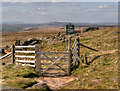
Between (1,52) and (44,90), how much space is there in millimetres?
20029

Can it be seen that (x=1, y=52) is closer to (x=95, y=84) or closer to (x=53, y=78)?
(x=53, y=78)

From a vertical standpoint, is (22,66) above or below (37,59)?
below

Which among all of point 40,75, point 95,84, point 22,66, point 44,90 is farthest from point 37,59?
point 95,84

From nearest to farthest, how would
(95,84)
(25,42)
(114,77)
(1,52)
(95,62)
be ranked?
(95,84) < (114,77) < (95,62) < (1,52) < (25,42)

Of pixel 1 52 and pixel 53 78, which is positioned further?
pixel 1 52

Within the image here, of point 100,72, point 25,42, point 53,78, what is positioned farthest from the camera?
point 25,42

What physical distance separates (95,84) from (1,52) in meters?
20.8

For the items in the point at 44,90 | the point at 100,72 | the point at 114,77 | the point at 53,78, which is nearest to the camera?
the point at 44,90

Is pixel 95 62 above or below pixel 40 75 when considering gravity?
above

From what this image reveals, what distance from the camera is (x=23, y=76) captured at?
32.8 feet

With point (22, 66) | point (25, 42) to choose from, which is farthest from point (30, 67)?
point (25, 42)

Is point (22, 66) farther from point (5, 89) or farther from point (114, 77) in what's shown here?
point (114, 77)

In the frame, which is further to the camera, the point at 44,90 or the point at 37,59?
the point at 37,59

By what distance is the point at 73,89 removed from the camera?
7.52 meters
